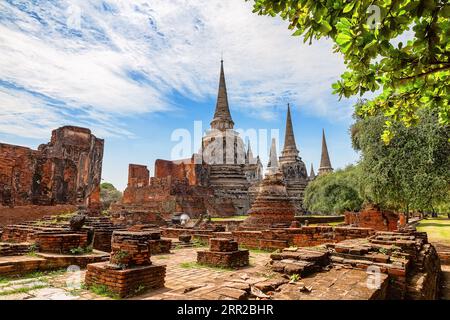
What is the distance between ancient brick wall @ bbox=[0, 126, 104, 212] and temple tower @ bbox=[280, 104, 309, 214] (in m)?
21.5

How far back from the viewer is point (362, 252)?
4.75m

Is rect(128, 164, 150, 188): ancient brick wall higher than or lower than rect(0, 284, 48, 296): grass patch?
higher

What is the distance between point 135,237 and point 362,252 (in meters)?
3.57

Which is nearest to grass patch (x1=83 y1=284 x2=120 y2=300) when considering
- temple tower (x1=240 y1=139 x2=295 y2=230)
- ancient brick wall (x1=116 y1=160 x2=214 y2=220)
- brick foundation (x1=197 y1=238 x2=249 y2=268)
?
brick foundation (x1=197 y1=238 x2=249 y2=268)

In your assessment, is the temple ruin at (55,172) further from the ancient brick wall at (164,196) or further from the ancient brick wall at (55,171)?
the ancient brick wall at (164,196)

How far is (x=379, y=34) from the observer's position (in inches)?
91.7

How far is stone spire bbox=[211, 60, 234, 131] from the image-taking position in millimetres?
37500

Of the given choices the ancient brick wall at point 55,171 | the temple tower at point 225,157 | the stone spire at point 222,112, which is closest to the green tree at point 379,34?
the ancient brick wall at point 55,171

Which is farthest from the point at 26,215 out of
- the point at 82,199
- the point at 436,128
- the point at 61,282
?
the point at 436,128

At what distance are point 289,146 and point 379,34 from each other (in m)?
39.2

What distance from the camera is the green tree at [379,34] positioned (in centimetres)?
225

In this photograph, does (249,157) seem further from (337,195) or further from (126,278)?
(126,278)

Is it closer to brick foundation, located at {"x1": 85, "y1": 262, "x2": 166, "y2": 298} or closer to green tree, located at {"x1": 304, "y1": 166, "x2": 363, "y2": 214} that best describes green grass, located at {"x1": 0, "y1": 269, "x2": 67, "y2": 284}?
brick foundation, located at {"x1": 85, "y1": 262, "x2": 166, "y2": 298}

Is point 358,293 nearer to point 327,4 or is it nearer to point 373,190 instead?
point 327,4
